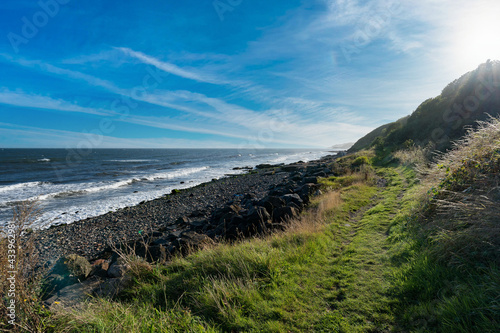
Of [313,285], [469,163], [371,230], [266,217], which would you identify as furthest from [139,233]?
[469,163]

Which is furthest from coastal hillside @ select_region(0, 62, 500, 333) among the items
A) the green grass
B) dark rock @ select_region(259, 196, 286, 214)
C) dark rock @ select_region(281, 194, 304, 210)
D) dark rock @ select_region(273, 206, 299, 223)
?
dark rock @ select_region(259, 196, 286, 214)

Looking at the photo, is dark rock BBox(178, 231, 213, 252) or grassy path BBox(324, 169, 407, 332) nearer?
grassy path BBox(324, 169, 407, 332)

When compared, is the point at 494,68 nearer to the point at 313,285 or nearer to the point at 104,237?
the point at 313,285

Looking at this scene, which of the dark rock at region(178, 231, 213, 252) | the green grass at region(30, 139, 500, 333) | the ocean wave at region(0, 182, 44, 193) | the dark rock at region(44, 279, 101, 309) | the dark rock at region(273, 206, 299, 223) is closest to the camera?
the green grass at region(30, 139, 500, 333)

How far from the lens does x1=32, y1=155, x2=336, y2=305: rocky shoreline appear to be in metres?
7.23

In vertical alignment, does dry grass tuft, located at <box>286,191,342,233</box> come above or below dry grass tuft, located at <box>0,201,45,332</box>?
below

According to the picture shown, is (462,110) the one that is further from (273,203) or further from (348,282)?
(348,282)

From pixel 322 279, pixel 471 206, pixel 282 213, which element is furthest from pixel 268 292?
pixel 282 213

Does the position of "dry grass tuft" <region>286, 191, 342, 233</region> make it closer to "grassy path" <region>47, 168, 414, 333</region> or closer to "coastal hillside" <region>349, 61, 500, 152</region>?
"grassy path" <region>47, 168, 414, 333</region>

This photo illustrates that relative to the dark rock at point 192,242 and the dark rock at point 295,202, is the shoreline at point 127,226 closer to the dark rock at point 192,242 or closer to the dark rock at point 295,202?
the dark rock at point 192,242

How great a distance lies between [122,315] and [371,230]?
743cm

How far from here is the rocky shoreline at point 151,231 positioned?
7227 millimetres

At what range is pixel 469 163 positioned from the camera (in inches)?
203

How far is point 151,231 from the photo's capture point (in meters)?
12.6
